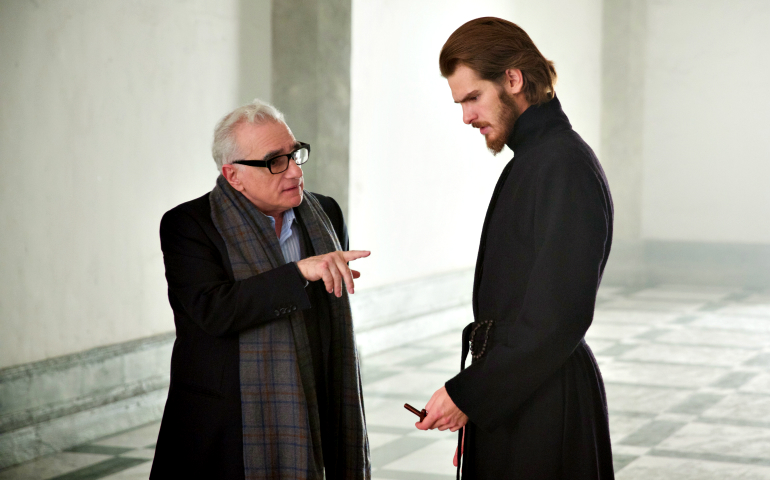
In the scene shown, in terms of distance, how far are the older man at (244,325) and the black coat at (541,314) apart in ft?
1.61

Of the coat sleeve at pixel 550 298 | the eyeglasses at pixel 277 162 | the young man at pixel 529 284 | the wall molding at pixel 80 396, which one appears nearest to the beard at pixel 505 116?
the young man at pixel 529 284

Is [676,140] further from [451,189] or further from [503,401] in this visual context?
[503,401]

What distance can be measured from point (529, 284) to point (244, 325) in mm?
908

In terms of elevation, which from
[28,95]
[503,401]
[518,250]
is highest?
[28,95]

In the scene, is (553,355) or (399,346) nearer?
(553,355)

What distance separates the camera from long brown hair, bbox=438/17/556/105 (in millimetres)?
2439

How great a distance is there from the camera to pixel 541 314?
2277 mm

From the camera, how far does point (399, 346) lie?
28.7 feet

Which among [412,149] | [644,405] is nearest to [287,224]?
[644,405]

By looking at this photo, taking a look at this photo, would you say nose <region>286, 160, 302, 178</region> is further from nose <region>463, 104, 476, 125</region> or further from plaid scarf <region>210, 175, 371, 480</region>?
nose <region>463, 104, 476, 125</region>

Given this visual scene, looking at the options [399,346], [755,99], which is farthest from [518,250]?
[755,99]

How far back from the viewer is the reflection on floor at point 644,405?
511cm

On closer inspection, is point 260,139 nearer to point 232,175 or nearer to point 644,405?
point 232,175

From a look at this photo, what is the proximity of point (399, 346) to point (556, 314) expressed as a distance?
6516 millimetres
